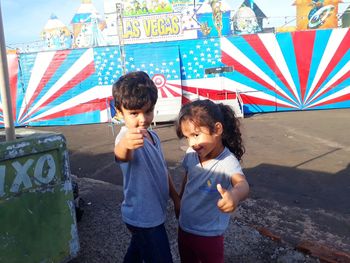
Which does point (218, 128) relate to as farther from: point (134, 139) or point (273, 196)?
point (273, 196)

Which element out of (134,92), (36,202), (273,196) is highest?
(134,92)

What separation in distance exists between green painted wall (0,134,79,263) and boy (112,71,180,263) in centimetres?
60

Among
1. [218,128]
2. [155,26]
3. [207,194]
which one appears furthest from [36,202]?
[155,26]

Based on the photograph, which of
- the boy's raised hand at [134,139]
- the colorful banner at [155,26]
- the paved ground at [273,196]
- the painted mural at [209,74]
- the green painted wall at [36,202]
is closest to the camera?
the boy's raised hand at [134,139]

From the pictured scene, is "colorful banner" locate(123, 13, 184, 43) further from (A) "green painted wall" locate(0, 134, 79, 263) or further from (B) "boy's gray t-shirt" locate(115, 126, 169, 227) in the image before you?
(B) "boy's gray t-shirt" locate(115, 126, 169, 227)

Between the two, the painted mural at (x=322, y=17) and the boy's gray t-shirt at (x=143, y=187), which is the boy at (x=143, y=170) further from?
the painted mural at (x=322, y=17)

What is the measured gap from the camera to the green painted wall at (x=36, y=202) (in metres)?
1.91

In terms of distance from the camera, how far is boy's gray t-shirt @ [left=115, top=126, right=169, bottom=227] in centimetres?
175

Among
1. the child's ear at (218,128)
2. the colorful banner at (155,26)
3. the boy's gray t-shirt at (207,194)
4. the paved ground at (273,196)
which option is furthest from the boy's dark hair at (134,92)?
the colorful banner at (155,26)

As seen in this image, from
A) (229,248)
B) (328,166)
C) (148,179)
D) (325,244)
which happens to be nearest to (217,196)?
(148,179)

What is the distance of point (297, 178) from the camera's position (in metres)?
4.87

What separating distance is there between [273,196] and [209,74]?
7202 millimetres

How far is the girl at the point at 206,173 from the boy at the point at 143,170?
15 cm

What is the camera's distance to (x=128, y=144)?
151cm
